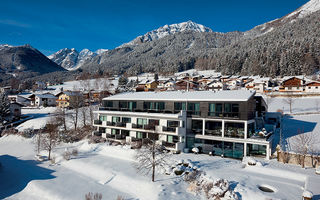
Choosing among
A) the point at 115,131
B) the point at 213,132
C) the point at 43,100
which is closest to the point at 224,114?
the point at 213,132

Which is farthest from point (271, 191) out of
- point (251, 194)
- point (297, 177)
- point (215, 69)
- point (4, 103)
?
point (215, 69)

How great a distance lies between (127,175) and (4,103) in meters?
49.1

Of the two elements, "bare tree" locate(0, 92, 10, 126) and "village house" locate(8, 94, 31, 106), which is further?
"village house" locate(8, 94, 31, 106)

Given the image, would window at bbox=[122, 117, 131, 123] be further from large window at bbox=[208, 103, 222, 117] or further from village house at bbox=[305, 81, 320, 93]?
village house at bbox=[305, 81, 320, 93]

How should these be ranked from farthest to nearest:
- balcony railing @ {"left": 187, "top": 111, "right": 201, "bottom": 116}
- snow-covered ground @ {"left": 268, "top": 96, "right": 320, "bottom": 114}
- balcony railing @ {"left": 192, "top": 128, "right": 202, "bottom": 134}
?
snow-covered ground @ {"left": 268, "top": 96, "right": 320, "bottom": 114} < balcony railing @ {"left": 187, "top": 111, "right": 201, "bottom": 116} < balcony railing @ {"left": 192, "top": 128, "right": 202, "bottom": 134}

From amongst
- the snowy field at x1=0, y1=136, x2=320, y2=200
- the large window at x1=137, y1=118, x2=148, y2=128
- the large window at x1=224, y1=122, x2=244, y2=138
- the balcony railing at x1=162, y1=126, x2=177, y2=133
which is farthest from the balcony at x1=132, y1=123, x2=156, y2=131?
the large window at x1=224, y1=122, x2=244, y2=138

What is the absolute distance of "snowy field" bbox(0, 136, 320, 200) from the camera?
16.7 meters

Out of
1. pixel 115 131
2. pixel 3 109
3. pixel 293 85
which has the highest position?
pixel 293 85

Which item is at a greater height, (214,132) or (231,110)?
(231,110)

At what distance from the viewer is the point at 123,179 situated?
20.2 metres

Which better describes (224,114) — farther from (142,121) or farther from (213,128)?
(142,121)

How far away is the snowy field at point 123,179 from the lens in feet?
54.9

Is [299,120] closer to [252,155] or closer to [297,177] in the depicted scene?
[252,155]

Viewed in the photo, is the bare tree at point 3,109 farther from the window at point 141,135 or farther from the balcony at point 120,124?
the window at point 141,135
